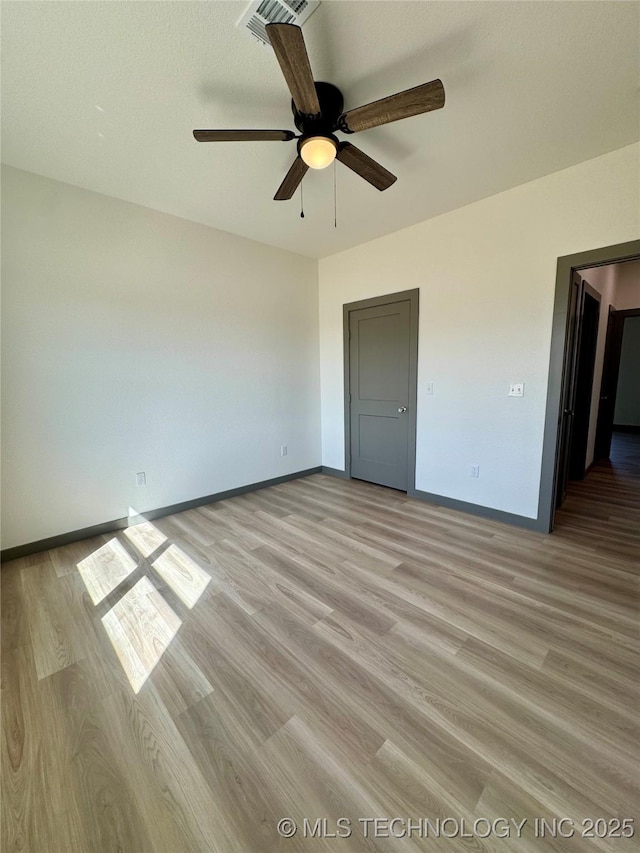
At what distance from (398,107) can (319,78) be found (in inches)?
21.2

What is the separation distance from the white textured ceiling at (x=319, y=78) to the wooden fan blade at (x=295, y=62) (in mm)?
296

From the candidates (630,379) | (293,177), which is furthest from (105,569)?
(630,379)

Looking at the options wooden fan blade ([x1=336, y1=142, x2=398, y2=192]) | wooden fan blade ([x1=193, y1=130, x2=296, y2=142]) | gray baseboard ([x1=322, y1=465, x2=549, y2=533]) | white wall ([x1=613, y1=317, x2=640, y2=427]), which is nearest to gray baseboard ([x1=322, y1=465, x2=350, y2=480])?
gray baseboard ([x1=322, y1=465, x2=549, y2=533])

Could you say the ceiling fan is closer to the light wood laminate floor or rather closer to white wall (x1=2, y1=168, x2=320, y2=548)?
white wall (x1=2, y1=168, x2=320, y2=548)

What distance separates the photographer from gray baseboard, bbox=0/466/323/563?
99.9 inches

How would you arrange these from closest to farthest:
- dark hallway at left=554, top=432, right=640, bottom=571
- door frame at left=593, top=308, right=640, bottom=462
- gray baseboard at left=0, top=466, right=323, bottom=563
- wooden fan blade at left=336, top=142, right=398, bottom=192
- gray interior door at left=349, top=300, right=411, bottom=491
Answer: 1. wooden fan blade at left=336, top=142, right=398, bottom=192
2. gray baseboard at left=0, top=466, right=323, bottom=563
3. dark hallway at left=554, top=432, right=640, bottom=571
4. gray interior door at left=349, top=300, right=411, bottom=491
5. door frame at left=593, top=308, right=640, bottom=462

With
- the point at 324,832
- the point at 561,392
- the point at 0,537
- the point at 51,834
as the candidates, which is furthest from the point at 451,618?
the point at 0,537

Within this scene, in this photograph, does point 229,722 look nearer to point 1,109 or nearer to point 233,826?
point 233,826

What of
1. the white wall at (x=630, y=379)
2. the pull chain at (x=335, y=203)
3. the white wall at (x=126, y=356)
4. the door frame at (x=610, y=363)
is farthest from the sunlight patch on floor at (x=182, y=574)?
the white wall at (x=630, y=379)

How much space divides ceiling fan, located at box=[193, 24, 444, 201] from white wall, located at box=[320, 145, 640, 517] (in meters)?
1.33

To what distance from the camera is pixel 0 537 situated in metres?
2.45

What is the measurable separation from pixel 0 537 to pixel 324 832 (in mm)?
2842

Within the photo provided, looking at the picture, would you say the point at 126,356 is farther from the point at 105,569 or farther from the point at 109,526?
the point at 105,569

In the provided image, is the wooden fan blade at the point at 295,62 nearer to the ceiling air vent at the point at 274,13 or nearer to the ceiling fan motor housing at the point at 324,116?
the ceiling fan motor housing at the point at 324,116
